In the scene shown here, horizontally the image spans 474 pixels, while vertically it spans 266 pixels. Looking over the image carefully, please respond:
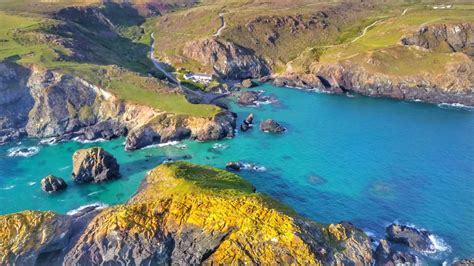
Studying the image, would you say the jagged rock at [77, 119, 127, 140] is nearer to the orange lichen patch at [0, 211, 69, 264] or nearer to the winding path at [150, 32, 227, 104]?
the winding path at [150, 32, 227, 104]

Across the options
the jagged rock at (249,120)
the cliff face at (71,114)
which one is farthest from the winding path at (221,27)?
the cliff face at (71,114)

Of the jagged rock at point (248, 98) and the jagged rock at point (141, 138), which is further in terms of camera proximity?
the jagged rock at point (248, 98)

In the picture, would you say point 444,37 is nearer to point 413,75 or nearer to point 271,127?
point 413,75

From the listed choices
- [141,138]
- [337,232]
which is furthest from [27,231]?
[141,138]

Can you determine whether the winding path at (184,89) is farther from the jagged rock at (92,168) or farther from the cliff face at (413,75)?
the jagged rock at (92,168)

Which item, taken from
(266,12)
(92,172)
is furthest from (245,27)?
(92,172)

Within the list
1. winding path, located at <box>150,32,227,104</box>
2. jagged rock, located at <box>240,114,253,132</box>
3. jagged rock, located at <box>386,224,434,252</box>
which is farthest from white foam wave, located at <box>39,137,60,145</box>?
jagged rock, located at <box>386,224,434,252</box>

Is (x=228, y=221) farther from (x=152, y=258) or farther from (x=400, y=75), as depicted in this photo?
(x=400, y=75)
